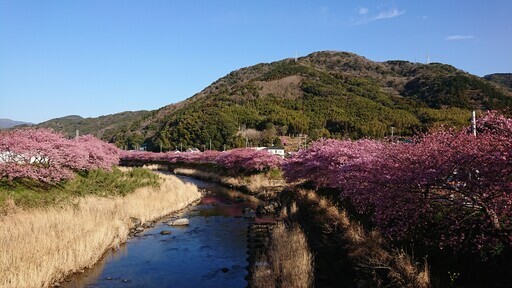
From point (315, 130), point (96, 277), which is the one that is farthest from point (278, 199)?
point (315, 130)

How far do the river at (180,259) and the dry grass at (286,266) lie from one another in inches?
43.1

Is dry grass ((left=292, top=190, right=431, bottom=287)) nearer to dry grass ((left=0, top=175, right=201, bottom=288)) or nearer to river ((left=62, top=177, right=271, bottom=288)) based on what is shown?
river ((left=62, top=177, right=271, bottom=288))

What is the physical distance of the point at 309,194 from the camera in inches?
1026

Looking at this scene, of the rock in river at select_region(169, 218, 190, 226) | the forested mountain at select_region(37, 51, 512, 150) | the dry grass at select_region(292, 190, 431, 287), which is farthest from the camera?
the forested mountain at select_region(37, 51, 512, 150)

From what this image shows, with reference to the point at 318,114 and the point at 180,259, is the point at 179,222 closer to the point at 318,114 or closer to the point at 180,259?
the point at 180,259

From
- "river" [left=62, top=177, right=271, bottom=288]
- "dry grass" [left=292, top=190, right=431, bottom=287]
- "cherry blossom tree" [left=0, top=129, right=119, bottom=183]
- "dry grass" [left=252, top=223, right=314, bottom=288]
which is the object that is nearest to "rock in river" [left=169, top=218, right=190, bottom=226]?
"river" [left=62, top=177, right=271, bottom=288]

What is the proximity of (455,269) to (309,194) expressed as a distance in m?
16.1

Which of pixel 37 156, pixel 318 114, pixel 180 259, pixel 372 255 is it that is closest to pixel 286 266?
pixel 372 255

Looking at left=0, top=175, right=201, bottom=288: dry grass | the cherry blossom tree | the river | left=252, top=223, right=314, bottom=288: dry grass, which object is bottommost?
the river

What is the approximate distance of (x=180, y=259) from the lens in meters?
16.8

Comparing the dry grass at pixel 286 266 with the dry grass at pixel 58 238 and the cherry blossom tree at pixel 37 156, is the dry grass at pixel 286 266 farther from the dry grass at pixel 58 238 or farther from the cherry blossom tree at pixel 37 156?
the cherry blossom tree at pixel 37 156

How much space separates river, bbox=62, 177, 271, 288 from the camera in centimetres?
1395

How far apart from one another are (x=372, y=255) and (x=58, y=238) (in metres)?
12.0

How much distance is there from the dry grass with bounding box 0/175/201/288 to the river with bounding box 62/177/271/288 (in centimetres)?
64
